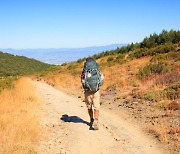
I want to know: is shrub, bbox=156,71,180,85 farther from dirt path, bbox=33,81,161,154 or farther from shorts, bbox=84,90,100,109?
shorts, bbox=84,90,100,109

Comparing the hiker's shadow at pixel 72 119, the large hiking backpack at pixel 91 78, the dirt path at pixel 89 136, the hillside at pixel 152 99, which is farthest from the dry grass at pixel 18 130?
the hillside at pixel 152 99

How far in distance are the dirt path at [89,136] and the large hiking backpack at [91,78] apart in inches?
54.7

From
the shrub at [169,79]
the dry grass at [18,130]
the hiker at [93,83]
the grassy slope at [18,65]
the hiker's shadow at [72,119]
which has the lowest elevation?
the grassy slope at [18,65]

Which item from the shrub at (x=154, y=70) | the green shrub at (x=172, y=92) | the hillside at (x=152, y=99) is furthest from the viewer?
the shrub at (x=154, y=70)

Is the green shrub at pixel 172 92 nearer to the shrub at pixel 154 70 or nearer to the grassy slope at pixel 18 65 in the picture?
the shrub at pixel 154 70

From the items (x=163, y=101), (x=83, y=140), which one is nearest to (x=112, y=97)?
(x=163, y=101)

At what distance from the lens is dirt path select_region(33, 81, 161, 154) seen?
27.8ft

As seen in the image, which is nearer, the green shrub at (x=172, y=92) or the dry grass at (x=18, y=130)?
the dry grass at (x=18, y=130)

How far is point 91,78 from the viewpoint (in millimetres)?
10367

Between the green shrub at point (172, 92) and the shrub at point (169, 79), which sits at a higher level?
the shrub at point (169, 79)

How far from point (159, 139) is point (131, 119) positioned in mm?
2929

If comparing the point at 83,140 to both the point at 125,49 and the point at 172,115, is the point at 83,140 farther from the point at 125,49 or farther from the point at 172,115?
the point at 125,49

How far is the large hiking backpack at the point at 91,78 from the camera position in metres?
10.3

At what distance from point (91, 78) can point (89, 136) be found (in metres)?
1.94
